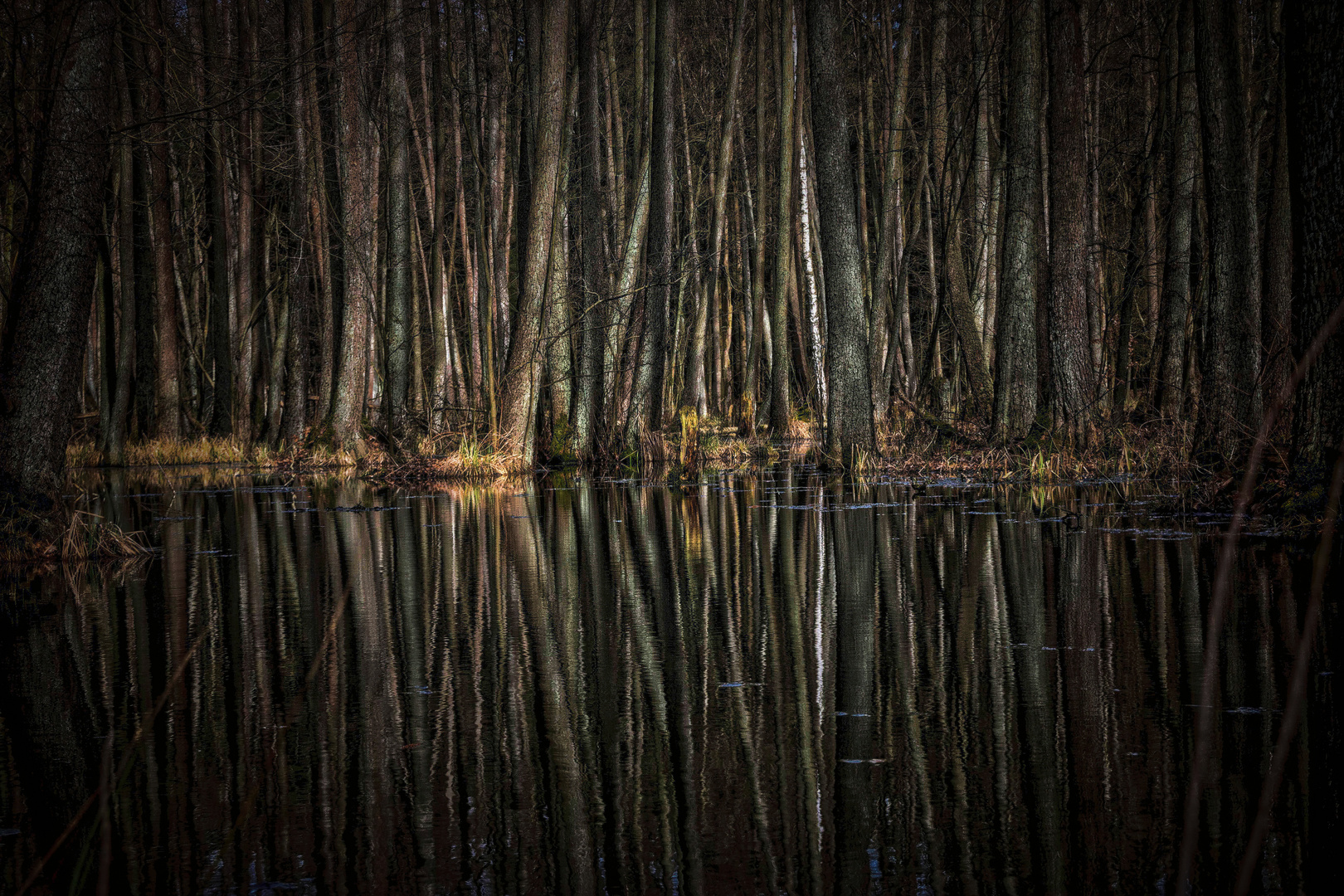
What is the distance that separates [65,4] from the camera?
945 cm

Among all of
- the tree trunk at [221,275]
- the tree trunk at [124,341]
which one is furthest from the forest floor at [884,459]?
the tree trunk at [221,275]

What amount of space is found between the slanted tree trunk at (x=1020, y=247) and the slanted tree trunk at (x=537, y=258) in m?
7.08

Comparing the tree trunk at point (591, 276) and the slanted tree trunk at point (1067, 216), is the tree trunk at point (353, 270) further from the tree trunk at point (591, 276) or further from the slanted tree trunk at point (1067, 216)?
the slanted tree trunk at point (1067, 216)

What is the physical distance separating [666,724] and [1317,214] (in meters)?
6.61

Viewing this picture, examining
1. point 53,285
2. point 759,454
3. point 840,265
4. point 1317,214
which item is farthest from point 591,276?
point 1317,214

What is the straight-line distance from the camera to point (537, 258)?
736 inches

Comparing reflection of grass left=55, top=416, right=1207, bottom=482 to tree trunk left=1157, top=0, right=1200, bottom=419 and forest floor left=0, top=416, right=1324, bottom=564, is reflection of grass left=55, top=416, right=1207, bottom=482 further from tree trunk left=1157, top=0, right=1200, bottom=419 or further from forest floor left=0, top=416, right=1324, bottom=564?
tree trunk left=1157, top=0, right=1200, bottom=419

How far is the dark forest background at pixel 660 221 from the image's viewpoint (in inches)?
371

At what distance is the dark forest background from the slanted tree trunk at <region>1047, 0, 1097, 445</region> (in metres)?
0.04

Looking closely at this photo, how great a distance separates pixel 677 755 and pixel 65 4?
898 cm

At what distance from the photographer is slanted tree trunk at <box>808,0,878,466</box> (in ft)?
52.4

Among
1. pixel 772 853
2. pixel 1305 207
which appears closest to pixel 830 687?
pixel 772 853

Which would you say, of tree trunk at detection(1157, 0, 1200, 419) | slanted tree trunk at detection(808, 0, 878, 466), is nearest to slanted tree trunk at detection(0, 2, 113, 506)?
slanted tree trunk at detection(808, 0, 878, 466)

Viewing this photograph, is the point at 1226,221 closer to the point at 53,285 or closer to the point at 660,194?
the point at 660,194
